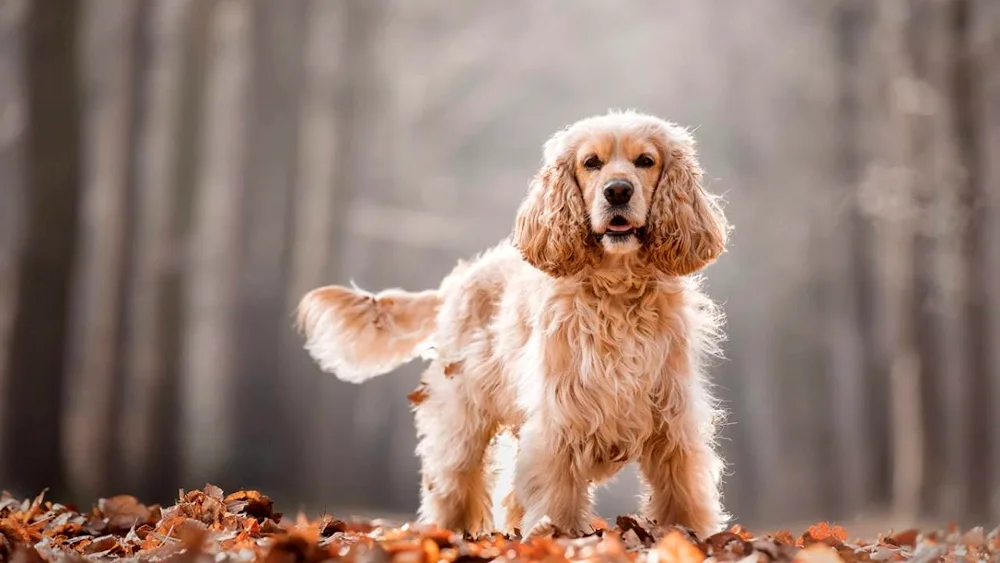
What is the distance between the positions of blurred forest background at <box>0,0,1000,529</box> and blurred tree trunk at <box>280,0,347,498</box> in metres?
0.04

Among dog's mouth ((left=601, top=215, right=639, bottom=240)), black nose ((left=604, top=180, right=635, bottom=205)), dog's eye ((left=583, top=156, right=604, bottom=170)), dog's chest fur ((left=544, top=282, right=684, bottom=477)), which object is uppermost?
dog's eye ((left=583, top=156, right=604, bottom=170))

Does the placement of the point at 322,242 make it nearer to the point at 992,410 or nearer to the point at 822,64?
the point at 992,410

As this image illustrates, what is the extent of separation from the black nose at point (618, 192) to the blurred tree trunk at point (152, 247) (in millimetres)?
7220

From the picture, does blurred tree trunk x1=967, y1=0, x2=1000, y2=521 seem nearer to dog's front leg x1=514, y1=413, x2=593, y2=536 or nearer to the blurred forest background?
the blurred forest background

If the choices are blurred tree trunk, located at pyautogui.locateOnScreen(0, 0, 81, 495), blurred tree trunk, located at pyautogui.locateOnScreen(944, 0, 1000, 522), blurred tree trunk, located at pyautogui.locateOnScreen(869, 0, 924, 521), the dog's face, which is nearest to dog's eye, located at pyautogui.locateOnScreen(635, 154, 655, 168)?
the dog's face

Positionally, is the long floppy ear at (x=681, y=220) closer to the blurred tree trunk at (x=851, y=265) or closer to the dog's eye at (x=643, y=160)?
the dog's eye at (x=643, y=160)

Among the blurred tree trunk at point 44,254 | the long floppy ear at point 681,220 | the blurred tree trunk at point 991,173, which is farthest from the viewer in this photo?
the blurred tree trunk at point 991,173

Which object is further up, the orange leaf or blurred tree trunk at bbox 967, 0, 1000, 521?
blurred tree trunk at bbox 967, 0, 1000, 521

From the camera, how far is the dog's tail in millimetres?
5340

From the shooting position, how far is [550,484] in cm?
388

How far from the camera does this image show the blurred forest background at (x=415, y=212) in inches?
339

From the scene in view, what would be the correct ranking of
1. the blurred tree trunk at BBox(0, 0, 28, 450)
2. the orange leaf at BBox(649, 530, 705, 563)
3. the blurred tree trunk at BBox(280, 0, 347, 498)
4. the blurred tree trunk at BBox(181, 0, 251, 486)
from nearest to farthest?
the orange leaf at BBox(649, 530, 705, 563)
the blurred tree trunk at BBox(0, 0, 28, 450)
the blurred tree trunk at BBox(181, 0, 251, 486)
the blurred tree trunk at BBox(280, 0, 347, 498)

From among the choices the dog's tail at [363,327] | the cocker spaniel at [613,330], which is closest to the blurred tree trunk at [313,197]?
the dog's tail at [363,327]

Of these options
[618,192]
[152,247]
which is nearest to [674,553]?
[618,192]
